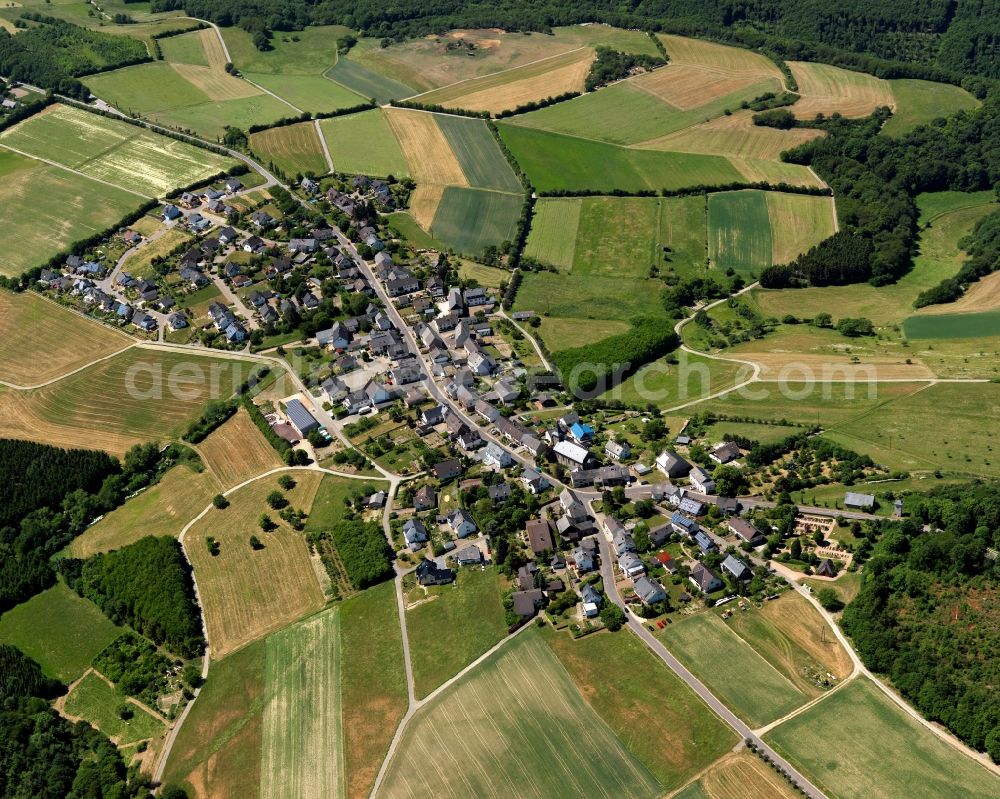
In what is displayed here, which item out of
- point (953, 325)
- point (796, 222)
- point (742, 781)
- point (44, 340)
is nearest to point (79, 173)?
point (44, 340)

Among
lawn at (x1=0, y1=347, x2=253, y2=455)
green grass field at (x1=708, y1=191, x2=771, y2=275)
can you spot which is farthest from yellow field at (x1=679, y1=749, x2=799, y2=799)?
green grass field at (x1=708, y1=191, x2=771, y2=275)

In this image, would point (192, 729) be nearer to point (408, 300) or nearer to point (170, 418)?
point (170, 418)

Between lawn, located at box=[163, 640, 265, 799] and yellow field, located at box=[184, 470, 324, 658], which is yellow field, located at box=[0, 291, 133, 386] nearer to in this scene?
yellow field, located at box=[184, 470, 324, 658]

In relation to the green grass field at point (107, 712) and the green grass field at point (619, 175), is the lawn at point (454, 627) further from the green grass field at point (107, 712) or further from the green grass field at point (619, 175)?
the green grass field at point (619, 175)

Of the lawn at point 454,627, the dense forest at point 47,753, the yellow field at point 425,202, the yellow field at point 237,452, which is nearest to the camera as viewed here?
the dense forest at point 47,753

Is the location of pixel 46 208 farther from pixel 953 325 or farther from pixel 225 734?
pixel 953 325

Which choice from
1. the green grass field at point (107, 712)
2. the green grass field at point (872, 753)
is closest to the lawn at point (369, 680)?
the green grass field at point (107, 712)
